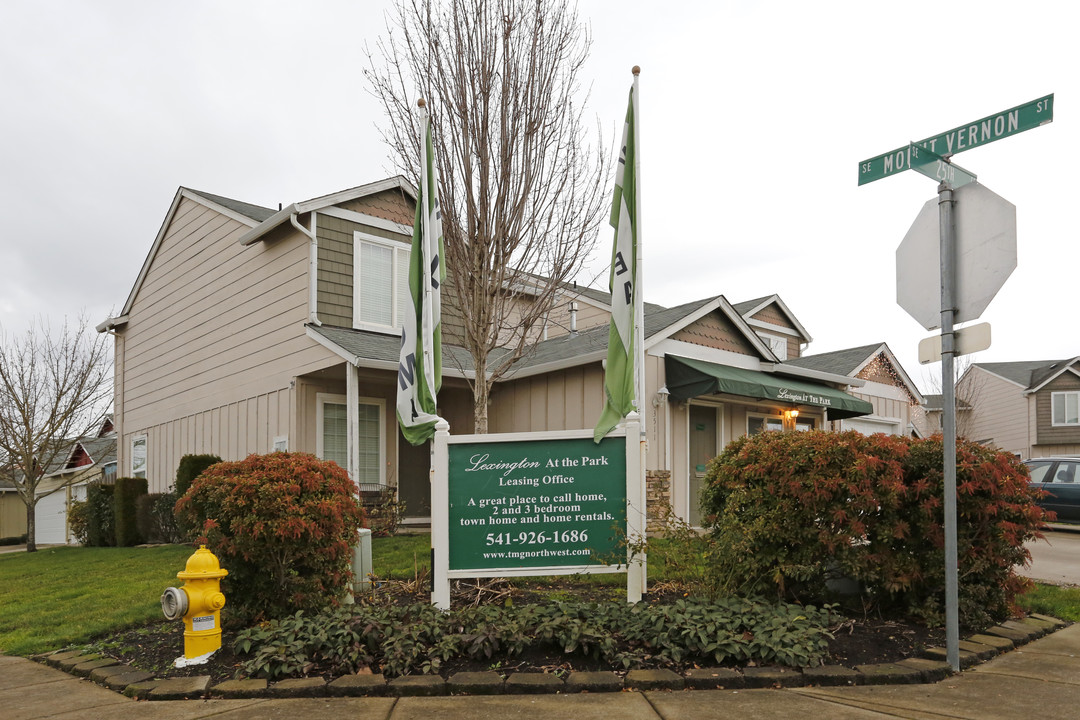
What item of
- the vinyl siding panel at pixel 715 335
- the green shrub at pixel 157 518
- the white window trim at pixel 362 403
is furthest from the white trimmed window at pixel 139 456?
the vinyl siding panel at pixel 715 335

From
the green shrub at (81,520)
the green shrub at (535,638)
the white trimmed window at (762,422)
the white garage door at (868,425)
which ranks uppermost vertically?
the white trimmed window at (762,422)

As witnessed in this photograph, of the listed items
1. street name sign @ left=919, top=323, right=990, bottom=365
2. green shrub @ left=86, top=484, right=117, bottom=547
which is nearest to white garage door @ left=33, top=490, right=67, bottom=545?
green shrub @ left=86, top=484, right=117, bottom=547

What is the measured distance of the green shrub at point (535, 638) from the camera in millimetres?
4539

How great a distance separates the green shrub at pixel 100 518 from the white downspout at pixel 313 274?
700 cm

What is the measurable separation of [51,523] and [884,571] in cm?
3128

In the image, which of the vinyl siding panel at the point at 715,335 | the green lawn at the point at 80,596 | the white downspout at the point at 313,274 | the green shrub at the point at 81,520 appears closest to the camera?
the green lawn at the point at 80,596

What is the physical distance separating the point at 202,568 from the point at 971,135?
5372 mm

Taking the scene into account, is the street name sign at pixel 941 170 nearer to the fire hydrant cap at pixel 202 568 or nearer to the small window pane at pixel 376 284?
the fire hydrant cap at pixel 202 568

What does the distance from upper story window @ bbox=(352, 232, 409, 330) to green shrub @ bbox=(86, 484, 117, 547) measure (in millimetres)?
7315

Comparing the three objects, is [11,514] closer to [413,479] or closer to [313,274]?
[413,479]

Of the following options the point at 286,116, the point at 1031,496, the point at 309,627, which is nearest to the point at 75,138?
the point at 286,116

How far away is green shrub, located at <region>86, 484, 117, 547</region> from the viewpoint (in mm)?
15930

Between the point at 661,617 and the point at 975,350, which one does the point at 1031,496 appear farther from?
the point at 661,617

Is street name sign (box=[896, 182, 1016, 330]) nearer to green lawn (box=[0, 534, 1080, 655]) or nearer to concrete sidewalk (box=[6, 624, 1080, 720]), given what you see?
concrete sidewalk (box=[6, 624, 1080, 720])
